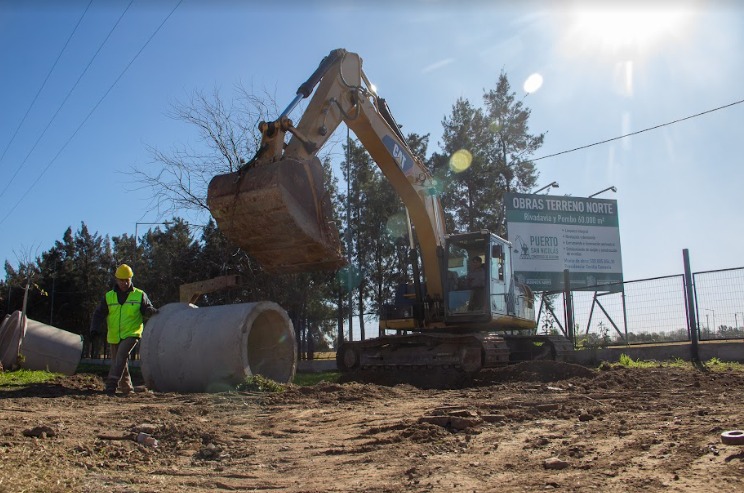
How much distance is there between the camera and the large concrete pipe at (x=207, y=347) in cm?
898

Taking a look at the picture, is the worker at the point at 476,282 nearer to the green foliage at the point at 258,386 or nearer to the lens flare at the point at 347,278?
the green foliage at the point at 258,386

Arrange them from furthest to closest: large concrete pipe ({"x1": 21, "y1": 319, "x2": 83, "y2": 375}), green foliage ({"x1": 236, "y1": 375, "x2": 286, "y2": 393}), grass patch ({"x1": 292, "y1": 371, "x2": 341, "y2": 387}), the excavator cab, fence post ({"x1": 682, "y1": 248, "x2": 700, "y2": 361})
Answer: large concrete pipe ({"x1": 21, "y1": 319, "x2": 83, "y2": 375})
fence post ({"x1": 682, "y1": 248, "x2": 700, "y2": 361})
grass patch ({"x1": 292, "y1": 371, "x2": 341, "y2": 387})
the excavator cab
green foliage ({"x1": 236, "y1": 375, "x2": 286, "y2": 393})

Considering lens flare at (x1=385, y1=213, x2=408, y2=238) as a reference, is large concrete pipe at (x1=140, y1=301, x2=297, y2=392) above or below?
below

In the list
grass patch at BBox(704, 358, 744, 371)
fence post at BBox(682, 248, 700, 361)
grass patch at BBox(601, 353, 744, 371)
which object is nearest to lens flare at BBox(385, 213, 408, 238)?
grass patch at BBox(601, 353, 744, 371)

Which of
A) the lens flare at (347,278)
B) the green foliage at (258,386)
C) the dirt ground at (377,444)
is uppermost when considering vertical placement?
the lens flare at (347,278)

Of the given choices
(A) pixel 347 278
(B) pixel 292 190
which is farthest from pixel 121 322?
(A) pixel 347 278

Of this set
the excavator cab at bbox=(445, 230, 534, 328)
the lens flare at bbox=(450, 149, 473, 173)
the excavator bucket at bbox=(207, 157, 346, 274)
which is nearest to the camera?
the excavator bucket at bbox=(207, 157, 346, 274)

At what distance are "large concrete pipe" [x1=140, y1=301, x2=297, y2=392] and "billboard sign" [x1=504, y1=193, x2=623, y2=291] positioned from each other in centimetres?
1207

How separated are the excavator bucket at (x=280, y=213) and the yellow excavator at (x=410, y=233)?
0.5 inches

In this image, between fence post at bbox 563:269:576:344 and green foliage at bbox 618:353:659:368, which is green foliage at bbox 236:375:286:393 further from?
fence post at bbox 563:269:576:344

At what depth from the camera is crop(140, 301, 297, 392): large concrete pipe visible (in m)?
8.98

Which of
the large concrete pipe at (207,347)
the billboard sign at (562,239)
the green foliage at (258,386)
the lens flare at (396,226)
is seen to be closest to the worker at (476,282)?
the large concrete pipe at (207,347)

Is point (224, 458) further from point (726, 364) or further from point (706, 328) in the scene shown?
point (706, 328)

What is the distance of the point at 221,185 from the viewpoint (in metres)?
8.38
